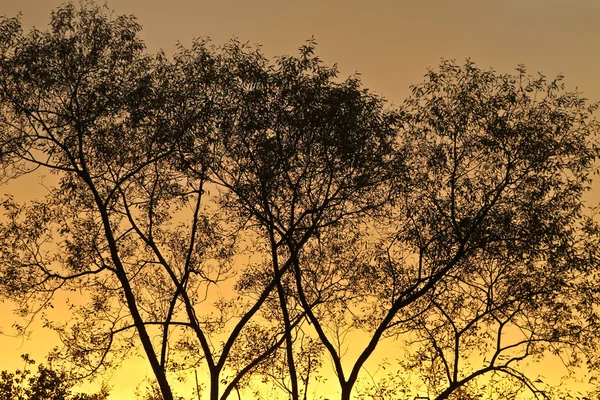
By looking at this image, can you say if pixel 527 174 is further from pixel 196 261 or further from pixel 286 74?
pixel 196 261

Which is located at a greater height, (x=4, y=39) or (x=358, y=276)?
(x=4, y=39)

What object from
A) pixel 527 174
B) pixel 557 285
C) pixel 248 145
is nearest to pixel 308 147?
pixel 248 145

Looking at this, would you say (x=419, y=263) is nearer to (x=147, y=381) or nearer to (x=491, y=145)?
(x=491, y=145)

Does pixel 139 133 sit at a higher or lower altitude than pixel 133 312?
higher

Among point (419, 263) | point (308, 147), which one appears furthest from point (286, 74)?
point (419, 263)

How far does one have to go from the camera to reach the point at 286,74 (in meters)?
28.8

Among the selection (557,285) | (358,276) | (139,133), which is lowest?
(557,285)

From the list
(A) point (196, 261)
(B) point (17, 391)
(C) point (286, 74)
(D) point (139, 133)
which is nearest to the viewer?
(C) point (286, 74)

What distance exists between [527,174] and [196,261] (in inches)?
551

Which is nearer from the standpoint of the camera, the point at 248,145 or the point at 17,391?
the point at 248,145

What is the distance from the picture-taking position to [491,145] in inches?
1139

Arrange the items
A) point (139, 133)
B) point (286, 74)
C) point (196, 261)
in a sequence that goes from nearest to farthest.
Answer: point (286, 74), point (139, 133), point (196, 261)

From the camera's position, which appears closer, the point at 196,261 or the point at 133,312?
the point at 133,312

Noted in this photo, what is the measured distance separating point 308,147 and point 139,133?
688cm
